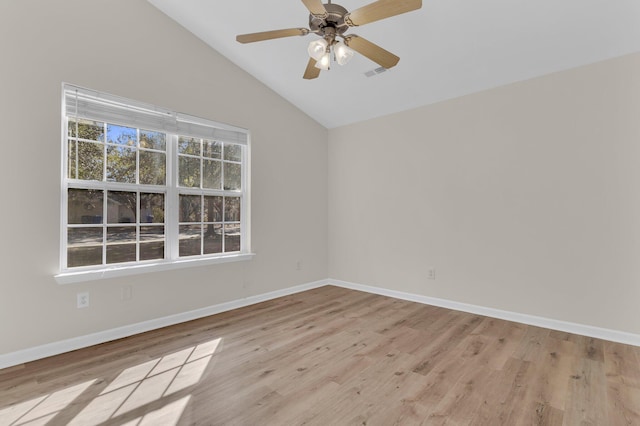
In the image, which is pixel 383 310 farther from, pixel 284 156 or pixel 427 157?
pixel 284 156

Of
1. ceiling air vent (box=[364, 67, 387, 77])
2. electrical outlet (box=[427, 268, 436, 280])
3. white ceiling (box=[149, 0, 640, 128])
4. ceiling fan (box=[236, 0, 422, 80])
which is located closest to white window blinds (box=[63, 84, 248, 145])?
white ceiling (box=[149, 0, 640, 128])

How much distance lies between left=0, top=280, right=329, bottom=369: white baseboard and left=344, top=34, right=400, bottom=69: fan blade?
10.2ft

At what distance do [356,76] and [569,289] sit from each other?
324cm

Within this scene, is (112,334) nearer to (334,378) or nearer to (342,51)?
(334,378)

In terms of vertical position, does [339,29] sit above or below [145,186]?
above

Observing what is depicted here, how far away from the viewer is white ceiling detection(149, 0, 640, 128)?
2.52m

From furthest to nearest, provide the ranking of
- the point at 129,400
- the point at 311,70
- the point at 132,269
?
the point at 132,269 < the point at 311,70 < the point at 129,400

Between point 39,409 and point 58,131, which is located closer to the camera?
point 39,409

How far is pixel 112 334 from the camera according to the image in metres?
2.83

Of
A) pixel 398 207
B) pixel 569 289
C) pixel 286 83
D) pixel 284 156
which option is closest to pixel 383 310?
pixel 398 207

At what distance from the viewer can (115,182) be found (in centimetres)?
296

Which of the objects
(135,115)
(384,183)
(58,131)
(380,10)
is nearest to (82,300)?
(58,131)

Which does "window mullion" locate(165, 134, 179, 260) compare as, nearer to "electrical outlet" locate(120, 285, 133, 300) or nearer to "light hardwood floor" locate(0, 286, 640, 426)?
"electrical outlet" locate(120, 285, 133, 300)

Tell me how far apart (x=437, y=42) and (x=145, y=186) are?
328cm
